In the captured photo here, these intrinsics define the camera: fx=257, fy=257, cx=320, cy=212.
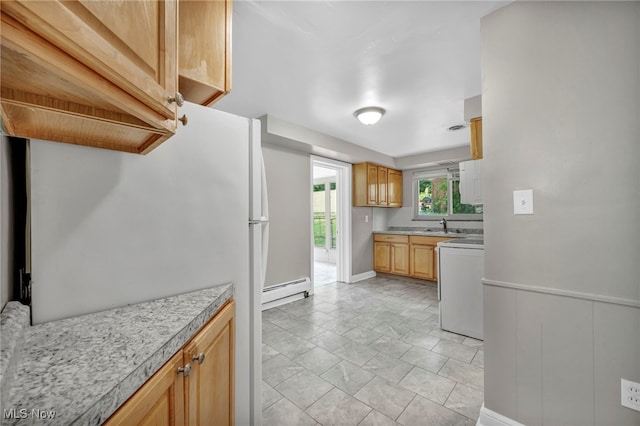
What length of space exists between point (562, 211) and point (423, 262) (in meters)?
3.38

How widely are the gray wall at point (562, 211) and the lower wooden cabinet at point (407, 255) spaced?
2.87m

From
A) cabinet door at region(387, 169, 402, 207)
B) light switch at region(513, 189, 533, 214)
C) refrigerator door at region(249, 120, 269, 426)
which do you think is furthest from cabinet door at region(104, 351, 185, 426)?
cabinet door at region(387, 169, 402, 207)

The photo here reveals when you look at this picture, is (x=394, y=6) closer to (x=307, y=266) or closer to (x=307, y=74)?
(x=307, y=74)

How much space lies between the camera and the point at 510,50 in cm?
139

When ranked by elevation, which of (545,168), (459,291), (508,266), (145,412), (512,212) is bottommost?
(459,291)

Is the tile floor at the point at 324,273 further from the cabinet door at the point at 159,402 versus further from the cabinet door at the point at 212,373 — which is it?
the cabinet door at the point at 159,402

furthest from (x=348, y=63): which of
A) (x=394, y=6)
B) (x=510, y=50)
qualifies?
(x=510, y=50)

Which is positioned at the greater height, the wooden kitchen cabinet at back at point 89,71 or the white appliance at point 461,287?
the wooden kitchen cabinet at back at point 89,71

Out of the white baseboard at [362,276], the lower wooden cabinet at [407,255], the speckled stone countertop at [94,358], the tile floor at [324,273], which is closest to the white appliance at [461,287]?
the lower wooden cabinet at [407,255]

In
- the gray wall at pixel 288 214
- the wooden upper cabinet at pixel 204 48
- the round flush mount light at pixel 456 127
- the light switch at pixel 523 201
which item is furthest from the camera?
the gray wall at pixel 288 214

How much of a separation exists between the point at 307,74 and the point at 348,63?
1.20 feet

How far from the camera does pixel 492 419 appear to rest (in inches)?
55.7

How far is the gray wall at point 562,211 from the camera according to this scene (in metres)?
1.12

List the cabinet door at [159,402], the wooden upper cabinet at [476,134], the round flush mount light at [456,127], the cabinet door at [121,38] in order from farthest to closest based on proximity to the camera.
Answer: the round flush mount light at [456,127] < the wooden upper cabinet at [476,134] < the cabinet door at [159,402] < the cabinet door at [121,38]
